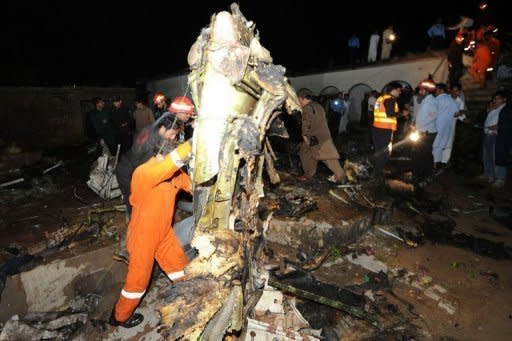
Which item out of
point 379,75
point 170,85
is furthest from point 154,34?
point 379,75

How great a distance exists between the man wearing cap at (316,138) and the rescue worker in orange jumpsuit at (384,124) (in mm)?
965

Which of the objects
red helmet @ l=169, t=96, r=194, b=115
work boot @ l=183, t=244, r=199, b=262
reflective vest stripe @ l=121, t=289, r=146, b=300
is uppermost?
red helmet @ l=169, t=96, r=194, b=115

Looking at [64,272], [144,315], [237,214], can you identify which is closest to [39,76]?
[64,272]

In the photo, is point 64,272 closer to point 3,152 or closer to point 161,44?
point 3,152

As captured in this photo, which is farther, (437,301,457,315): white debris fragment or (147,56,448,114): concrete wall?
(147,56,448,114): concrete wall

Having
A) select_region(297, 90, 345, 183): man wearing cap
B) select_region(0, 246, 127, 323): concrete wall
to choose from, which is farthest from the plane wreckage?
select_region(297, 90, 345, 183): man wearing cap

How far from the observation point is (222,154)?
183 centimetres

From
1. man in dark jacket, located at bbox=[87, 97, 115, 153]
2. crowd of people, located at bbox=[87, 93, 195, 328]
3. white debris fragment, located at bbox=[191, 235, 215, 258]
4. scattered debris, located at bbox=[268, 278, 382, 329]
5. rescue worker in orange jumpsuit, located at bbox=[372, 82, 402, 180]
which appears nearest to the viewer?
white debris fragment, located at bbox=[191, 235, 215, 258]

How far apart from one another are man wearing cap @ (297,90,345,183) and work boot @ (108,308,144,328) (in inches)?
161

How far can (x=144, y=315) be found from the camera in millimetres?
3477

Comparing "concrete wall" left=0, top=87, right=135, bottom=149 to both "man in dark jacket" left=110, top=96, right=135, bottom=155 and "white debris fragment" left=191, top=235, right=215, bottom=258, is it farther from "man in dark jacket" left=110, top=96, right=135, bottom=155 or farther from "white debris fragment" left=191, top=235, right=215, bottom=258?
"white debris fragment" left=191, top=235, right=215, bottom=258

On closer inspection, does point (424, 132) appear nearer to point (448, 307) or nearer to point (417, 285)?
point (417, 285)

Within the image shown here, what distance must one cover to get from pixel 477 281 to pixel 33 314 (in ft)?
18.0

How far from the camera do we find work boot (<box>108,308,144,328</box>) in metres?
3.18
